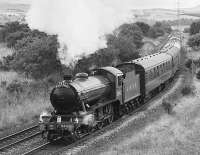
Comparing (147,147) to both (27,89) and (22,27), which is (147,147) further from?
(22,27)

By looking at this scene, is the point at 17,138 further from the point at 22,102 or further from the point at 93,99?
the point at 22,102

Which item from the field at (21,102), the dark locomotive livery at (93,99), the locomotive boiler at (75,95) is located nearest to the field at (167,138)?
the dark locomotive livery at (93,99)

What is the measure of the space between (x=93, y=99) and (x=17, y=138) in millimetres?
3906

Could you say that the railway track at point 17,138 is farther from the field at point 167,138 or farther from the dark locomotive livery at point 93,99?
the field at point 167,138

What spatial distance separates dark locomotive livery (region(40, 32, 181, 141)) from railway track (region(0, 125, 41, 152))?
0.75m

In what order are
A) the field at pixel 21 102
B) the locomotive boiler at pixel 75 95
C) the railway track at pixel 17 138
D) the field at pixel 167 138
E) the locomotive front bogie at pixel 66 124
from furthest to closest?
the field at pixel 21 102 < the railway track at pixel 17 138 < the locomotive boiler at pixel 75 95 < the locomotive front bogie at pixel 66 124 < the field at pixel 167 138

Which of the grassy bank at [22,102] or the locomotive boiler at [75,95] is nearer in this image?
the locomotive boiler at [75,95]

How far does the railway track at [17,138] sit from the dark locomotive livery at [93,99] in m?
0.75

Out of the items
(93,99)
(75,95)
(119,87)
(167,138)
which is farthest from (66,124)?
(119,87)

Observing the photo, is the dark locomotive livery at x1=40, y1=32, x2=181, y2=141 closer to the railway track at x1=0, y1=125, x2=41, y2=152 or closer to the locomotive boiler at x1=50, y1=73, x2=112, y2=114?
the locomotive boiler at x1=50, y1=73, x2=112, y2=114

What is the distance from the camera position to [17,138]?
54.9 feet

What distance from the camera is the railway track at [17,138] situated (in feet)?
50.5

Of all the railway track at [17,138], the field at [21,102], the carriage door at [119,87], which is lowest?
the railway track at [17,138]

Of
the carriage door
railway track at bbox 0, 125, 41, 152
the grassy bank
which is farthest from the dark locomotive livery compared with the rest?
the grassy bank
